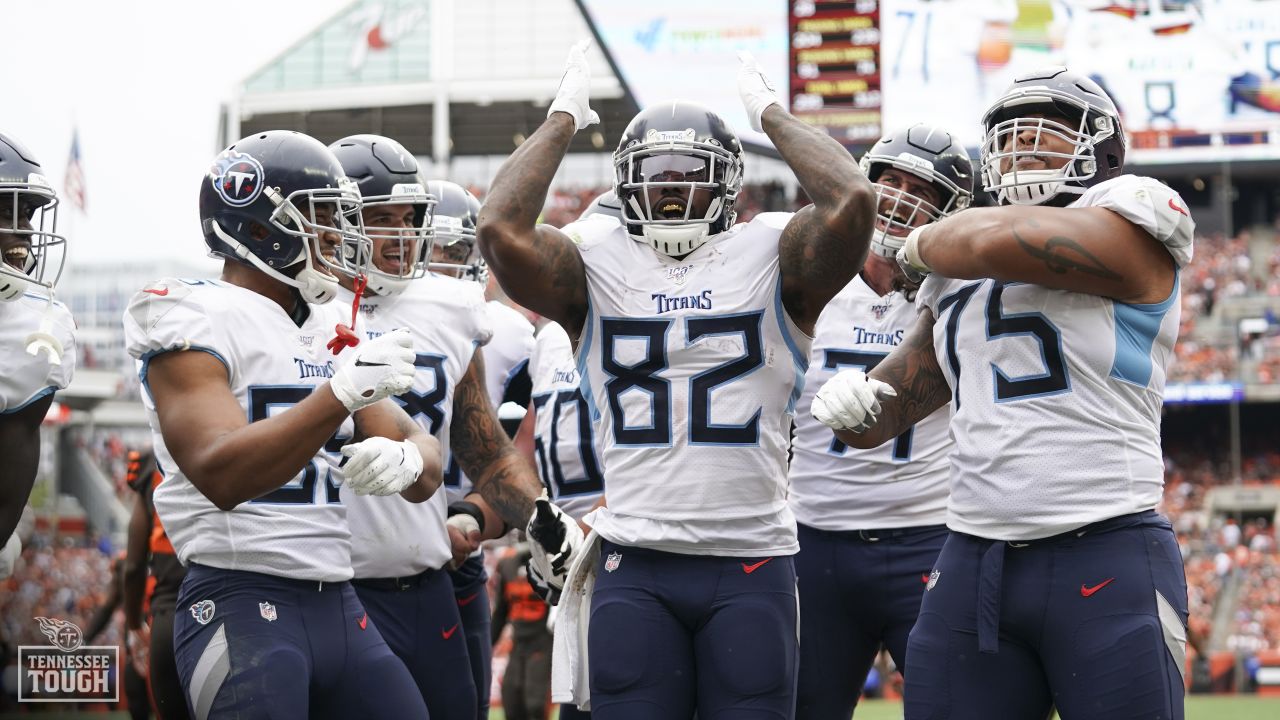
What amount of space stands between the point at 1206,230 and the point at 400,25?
19365mm

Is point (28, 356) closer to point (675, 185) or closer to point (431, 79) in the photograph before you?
point (675, 185)

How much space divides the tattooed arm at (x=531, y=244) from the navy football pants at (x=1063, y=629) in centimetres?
130

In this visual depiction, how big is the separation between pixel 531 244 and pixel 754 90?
0.83m

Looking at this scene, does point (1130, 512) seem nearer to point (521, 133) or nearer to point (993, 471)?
point (993, 471)

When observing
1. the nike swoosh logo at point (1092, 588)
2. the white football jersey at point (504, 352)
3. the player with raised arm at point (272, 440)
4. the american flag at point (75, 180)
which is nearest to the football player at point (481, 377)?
the white football jersey at point (504, 352)

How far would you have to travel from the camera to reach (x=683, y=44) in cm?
2466

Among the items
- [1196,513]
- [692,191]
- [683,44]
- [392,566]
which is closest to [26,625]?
[392,566]

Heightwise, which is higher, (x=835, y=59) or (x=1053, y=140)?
(x=835, y=59)

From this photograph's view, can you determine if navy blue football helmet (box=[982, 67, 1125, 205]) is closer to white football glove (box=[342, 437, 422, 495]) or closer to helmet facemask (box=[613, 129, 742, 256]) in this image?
helmet facemask (box=[613, 129, 742, 256])

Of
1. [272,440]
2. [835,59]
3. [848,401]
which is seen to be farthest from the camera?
[835,59]

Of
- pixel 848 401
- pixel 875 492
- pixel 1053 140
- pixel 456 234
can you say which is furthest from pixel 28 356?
pixel 1053 140

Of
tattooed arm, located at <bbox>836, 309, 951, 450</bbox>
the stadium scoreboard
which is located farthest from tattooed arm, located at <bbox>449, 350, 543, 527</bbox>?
the stadium scoreboard

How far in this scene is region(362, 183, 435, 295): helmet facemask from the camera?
14.1ft

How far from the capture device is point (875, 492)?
15.5ft
